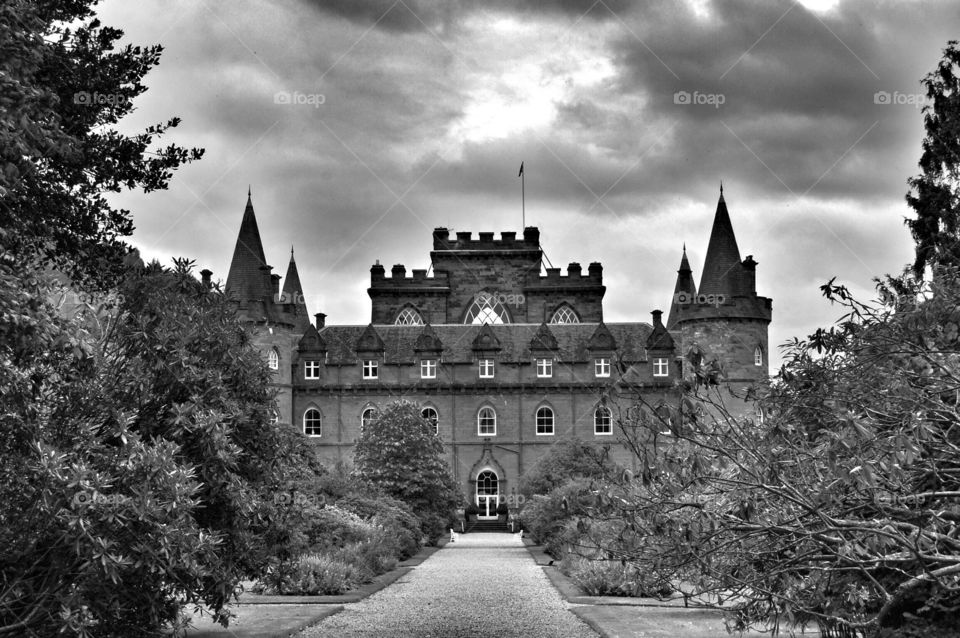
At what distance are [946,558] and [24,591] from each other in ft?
28.6

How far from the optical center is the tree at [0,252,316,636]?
9.59 metres

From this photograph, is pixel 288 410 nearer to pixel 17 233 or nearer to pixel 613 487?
pixel 17 233

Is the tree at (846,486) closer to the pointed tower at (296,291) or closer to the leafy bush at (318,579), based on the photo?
the leafy bush at (318,579)

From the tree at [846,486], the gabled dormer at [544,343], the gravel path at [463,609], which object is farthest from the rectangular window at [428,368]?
the tree at [846,486]

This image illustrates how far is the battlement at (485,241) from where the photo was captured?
69.8 m

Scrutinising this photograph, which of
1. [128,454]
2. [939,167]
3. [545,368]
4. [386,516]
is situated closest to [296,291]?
[545,368]

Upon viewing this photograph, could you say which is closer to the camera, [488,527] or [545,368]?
[488,527]

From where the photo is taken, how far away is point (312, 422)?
2375 inches

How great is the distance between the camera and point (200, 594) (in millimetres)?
12312

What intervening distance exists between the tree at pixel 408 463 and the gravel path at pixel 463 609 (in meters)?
11.7

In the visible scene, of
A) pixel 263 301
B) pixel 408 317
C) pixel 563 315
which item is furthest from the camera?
pixel 408 317

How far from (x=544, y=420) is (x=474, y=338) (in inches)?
259

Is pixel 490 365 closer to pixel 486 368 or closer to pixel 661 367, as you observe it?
pixel 486 368

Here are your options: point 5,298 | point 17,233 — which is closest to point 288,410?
point 17,233
